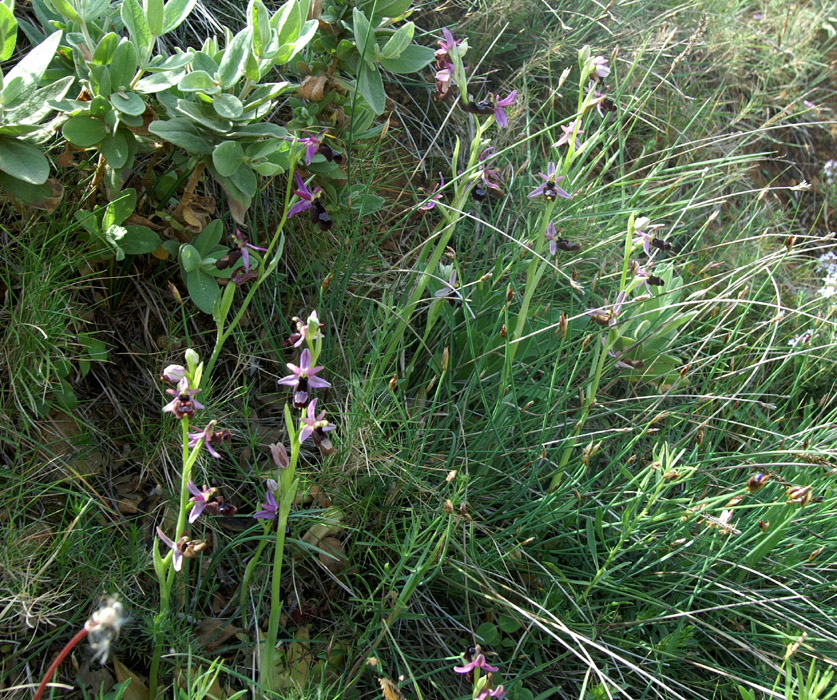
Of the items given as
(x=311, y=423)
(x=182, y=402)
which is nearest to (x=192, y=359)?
(x=182, y=402)

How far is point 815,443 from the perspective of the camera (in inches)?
77.7

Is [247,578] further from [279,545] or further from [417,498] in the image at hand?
[417,498]

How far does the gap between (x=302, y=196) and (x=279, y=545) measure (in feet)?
2.72

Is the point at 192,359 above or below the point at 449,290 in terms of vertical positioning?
above

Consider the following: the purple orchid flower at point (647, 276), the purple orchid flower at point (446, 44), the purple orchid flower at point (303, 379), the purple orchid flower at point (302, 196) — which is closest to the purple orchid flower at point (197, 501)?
the purple orchid flower at point (303, 379)

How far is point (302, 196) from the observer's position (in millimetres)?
1718

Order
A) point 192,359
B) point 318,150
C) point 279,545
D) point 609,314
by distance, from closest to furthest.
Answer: point 192,359 < point 279,545 < point 609,314 < point 318,150

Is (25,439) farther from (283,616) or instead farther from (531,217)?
(531,217)

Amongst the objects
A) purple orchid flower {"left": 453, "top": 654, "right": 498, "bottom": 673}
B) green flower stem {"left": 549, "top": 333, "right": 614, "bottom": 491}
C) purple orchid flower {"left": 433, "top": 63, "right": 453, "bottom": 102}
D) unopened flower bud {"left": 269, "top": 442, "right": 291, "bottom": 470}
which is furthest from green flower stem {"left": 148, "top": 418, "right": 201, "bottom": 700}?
purple orchid flower {"left": 433, "top": 63, "right": 453, "bottom": 102}

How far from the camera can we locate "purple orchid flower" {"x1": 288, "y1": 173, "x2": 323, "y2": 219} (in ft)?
5.61

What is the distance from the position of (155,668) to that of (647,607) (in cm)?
109

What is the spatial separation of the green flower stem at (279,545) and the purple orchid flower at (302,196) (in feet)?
2.21

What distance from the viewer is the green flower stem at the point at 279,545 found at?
127cm

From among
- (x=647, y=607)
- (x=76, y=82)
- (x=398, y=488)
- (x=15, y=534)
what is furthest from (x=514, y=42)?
(x=15, y=534)
